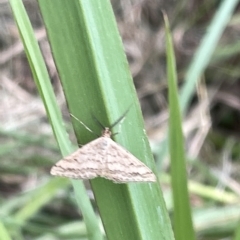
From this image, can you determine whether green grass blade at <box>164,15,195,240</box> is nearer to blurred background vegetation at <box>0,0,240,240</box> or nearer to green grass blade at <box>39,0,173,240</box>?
green grass blade at <box>39,0,173,240</box>

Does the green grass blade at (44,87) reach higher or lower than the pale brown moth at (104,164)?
higher

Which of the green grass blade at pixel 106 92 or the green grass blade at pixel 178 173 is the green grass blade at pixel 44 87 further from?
the green grass blade at pixel 178 173

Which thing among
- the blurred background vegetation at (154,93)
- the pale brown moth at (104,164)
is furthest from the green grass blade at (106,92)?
the blurred background vegetation at (154,93)

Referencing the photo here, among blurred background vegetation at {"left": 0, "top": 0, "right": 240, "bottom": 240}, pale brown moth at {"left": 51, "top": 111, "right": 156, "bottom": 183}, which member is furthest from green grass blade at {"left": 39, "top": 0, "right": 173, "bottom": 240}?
blurred background vegetation at {"left": 0, "top": 0, "right": 240, "bottom": 240}

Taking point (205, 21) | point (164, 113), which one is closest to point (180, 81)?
point (164, 113)

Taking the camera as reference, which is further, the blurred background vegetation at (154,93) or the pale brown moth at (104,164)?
the blurred background vegetation at (154,93)

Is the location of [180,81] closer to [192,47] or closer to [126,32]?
[192,47]
